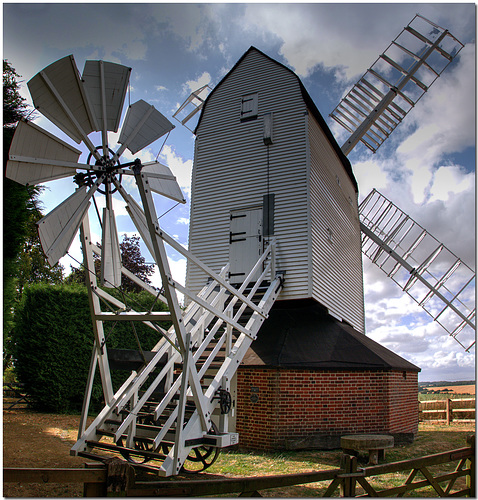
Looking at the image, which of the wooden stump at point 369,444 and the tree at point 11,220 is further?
the tree at point 11,220

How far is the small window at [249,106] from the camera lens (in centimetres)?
1260

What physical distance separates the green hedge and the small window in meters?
7.31

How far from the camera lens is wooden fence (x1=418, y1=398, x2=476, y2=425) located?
635 inches

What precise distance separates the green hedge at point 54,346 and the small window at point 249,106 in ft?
24.0

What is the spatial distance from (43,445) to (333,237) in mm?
9483

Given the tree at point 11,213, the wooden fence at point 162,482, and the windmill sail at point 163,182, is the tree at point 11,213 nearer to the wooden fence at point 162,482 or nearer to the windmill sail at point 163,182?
the windmill sail at point 163,182

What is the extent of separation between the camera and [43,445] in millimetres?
7891

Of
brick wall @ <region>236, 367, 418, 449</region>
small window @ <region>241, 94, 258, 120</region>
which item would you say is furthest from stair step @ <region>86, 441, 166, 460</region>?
small window @ <region>241, 94, 258, 120</region>

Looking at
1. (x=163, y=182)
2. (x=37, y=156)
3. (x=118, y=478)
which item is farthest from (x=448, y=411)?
(x=37, y=156)

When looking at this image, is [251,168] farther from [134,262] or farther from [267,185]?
[134,262]

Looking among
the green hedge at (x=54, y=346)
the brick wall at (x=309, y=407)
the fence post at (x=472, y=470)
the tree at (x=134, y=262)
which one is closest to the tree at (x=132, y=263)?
the tree at (x=134, y=262)

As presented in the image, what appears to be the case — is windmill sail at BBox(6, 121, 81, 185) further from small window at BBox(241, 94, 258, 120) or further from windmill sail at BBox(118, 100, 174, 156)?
small window at BBox(241, 94, 258, 120)

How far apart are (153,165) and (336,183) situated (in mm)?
8889

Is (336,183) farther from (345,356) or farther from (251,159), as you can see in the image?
(345,356)
